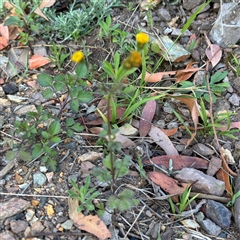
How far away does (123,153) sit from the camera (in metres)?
2.20

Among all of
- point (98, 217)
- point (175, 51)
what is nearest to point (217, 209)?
point (98, 217)

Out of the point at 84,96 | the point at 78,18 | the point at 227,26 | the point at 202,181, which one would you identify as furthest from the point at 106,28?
the point at 202,181

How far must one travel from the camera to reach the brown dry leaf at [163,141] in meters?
2.29

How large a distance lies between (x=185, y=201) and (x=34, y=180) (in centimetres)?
77

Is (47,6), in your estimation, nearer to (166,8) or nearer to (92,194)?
(166,8)

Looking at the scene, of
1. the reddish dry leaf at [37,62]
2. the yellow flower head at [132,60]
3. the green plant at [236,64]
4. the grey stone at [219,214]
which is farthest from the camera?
the reddish dry leaf at [37,62]

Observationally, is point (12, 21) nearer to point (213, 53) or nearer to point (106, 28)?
point (106, 28)

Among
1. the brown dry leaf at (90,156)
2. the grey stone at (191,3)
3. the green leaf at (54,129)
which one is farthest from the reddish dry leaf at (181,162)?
the grey stone at (191,3)

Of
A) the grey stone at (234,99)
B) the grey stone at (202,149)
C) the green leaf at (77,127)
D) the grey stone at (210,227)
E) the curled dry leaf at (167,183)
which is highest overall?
the green leaf at (77,127)

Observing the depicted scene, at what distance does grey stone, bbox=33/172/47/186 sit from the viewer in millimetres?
2084

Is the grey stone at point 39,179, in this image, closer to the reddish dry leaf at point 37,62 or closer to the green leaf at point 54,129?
the green leaf at point 54,129

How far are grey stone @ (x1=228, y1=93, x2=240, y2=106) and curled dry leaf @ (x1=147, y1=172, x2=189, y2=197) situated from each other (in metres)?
0.69

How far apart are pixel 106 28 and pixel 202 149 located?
1013mm

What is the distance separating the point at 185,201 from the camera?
201cm
